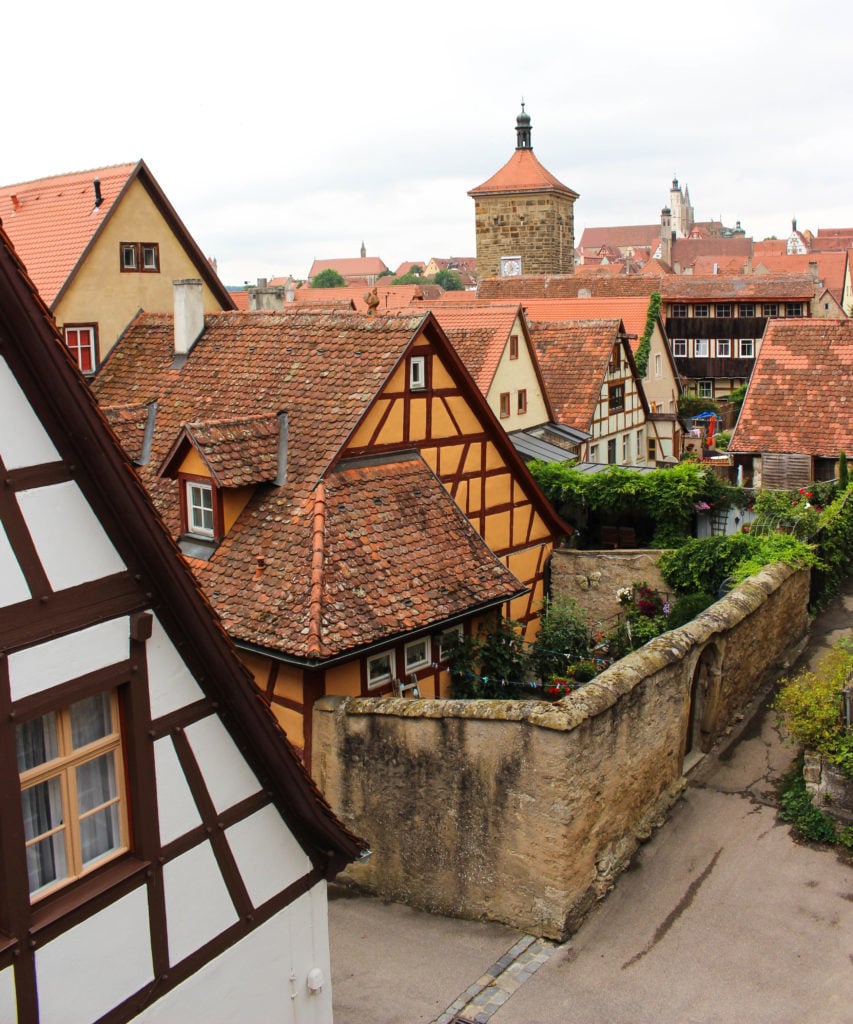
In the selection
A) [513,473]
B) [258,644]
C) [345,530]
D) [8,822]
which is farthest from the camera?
[513,473]

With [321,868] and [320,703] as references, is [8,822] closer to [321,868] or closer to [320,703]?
[321,868]

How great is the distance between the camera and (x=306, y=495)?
1472 centimetres

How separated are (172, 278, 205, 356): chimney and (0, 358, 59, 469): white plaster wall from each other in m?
13.9

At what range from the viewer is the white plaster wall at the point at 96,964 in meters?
5.97

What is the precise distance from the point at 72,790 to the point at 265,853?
173 cm

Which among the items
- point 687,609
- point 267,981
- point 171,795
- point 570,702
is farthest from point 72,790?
point 687,609

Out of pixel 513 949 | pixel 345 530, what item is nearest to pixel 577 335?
pixel 345 530

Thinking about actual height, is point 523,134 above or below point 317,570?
above

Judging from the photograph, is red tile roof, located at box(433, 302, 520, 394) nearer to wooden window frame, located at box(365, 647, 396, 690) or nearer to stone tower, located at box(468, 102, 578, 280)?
wooden window frame, located at box(365, 647, 396, 690)

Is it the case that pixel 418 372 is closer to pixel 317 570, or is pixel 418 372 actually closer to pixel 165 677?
pixel 317 570

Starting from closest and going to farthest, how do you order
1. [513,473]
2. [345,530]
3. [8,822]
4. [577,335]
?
[8,822]
[345,530]
[513,473]
[577,335]

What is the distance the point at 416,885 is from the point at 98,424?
7.77 meters

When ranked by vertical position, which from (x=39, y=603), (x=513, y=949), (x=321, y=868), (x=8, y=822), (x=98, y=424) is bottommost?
(x=513, y=949)

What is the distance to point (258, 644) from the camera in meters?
12.9
